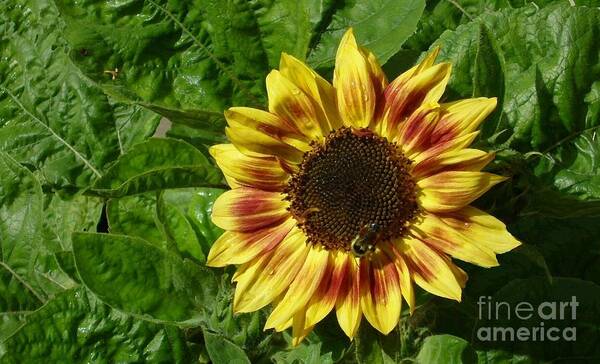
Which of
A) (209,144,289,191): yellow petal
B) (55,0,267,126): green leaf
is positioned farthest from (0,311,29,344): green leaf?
(209,144,289,191): yellow petal

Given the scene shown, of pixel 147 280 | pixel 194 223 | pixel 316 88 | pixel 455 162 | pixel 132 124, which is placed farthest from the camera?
pixel 132 124

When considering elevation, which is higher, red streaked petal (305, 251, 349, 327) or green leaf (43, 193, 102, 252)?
green leaf (43, 193, 102, 252)

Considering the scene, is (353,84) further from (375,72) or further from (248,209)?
(248,209)

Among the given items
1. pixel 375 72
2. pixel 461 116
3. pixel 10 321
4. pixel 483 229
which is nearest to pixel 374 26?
pixel 375 72

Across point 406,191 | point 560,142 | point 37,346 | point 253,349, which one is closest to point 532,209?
point 560,142

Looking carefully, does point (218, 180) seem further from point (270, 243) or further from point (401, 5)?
point (401, 5)

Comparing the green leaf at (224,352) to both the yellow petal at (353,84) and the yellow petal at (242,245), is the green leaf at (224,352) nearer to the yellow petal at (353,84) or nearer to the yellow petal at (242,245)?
the yellow petal at (242,245)

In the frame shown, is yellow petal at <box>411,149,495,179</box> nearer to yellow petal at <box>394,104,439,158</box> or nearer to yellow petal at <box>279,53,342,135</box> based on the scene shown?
yellow petal at <box>394,104,439,158</box>
